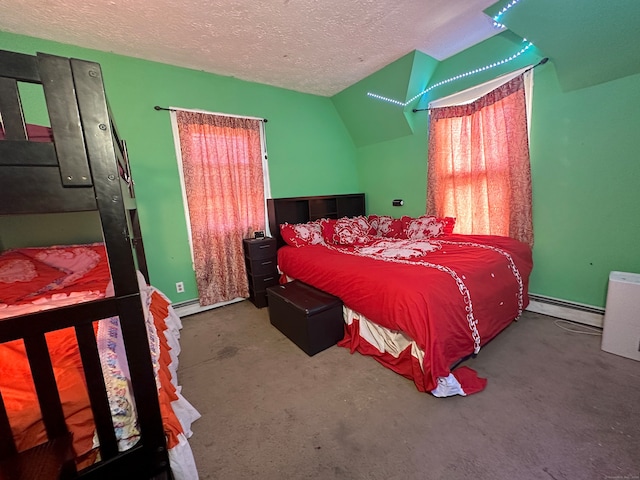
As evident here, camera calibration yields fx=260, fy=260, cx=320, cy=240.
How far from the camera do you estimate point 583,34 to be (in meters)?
1.82

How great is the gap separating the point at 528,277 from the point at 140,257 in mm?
3604

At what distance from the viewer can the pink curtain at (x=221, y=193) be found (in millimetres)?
2807

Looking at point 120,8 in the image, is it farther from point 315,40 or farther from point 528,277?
point 528,277

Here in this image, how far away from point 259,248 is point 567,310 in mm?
3068

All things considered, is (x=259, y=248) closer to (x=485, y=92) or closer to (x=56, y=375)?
(x=56, y=375)

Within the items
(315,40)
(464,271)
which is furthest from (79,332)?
(315,40)

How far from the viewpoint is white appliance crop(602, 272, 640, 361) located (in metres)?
1.77

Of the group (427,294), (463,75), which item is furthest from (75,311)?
(463,75)

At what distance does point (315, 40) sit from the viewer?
2.31 metres

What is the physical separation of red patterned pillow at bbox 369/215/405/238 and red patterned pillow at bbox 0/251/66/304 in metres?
3.16

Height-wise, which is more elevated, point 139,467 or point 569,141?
point 569,141

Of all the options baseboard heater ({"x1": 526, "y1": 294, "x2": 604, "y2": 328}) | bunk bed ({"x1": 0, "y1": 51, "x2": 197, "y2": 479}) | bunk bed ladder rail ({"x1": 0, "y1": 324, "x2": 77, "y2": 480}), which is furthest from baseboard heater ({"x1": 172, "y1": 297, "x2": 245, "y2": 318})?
baseboard heater ({"x1": 526, "y1": 294, "x2": 604, "y2": 328})

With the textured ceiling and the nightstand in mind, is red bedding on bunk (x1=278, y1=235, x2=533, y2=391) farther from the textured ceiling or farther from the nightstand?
the textured ceiling

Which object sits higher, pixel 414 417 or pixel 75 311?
pixel 75 311
